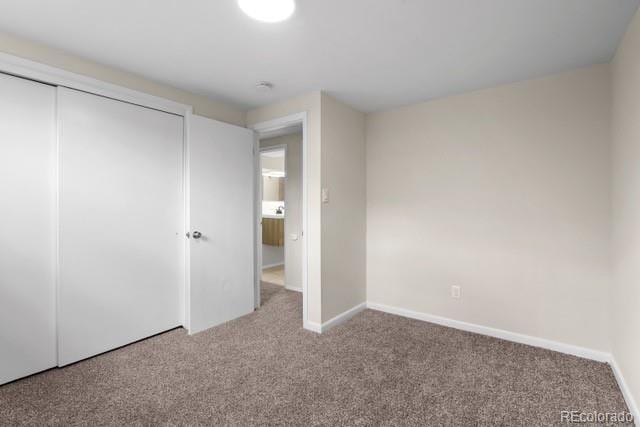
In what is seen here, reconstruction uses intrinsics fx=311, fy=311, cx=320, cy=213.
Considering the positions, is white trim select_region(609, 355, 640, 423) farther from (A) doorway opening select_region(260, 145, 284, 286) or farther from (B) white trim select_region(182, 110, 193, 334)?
(A) doorway opening select_region(260, 145, 284, 286)

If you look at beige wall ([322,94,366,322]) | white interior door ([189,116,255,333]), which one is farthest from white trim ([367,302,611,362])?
white interior door ([189,116,255,333])

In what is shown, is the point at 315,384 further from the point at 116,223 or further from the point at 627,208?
the point at 627,208

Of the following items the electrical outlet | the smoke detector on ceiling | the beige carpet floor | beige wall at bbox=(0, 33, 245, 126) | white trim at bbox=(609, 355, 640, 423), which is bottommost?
the beige carpet floor

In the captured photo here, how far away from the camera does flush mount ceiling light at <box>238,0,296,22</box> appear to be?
5.24 ft

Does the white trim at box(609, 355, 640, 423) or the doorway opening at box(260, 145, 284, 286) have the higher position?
the doorway opening at box(260, 145, 284, 286)

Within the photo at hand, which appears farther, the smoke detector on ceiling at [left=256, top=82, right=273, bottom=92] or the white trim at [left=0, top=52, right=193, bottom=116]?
the smoke detector on ceiling at [left=256, top=82, right=273, bottom=92]

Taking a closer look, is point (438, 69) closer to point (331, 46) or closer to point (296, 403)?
point (331, 46)

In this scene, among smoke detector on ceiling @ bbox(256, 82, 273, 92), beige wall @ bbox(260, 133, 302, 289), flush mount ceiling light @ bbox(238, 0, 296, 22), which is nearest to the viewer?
flush mount ceiling light @ bbox(238, 0, 296, 22)

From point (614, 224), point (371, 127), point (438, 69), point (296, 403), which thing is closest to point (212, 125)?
point (371, 127)

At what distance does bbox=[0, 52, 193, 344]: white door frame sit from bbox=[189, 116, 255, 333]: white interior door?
92 mm

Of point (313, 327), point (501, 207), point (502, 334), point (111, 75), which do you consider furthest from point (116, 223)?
point (502, 334)

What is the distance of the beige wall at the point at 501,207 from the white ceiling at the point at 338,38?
308mm

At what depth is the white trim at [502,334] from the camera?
233cm

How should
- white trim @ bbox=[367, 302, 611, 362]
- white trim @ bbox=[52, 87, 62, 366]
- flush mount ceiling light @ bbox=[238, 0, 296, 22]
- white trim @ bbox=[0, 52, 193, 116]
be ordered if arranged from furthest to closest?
white trim @ bbox=[367, 302, 611, 362] < white trim @ bbox=[52, 87, 62, 366] < white trim @ bbox=[0, 52, 193, 116] < flush mount ceiling light @ bbox=[238, 0, 296, 22]
